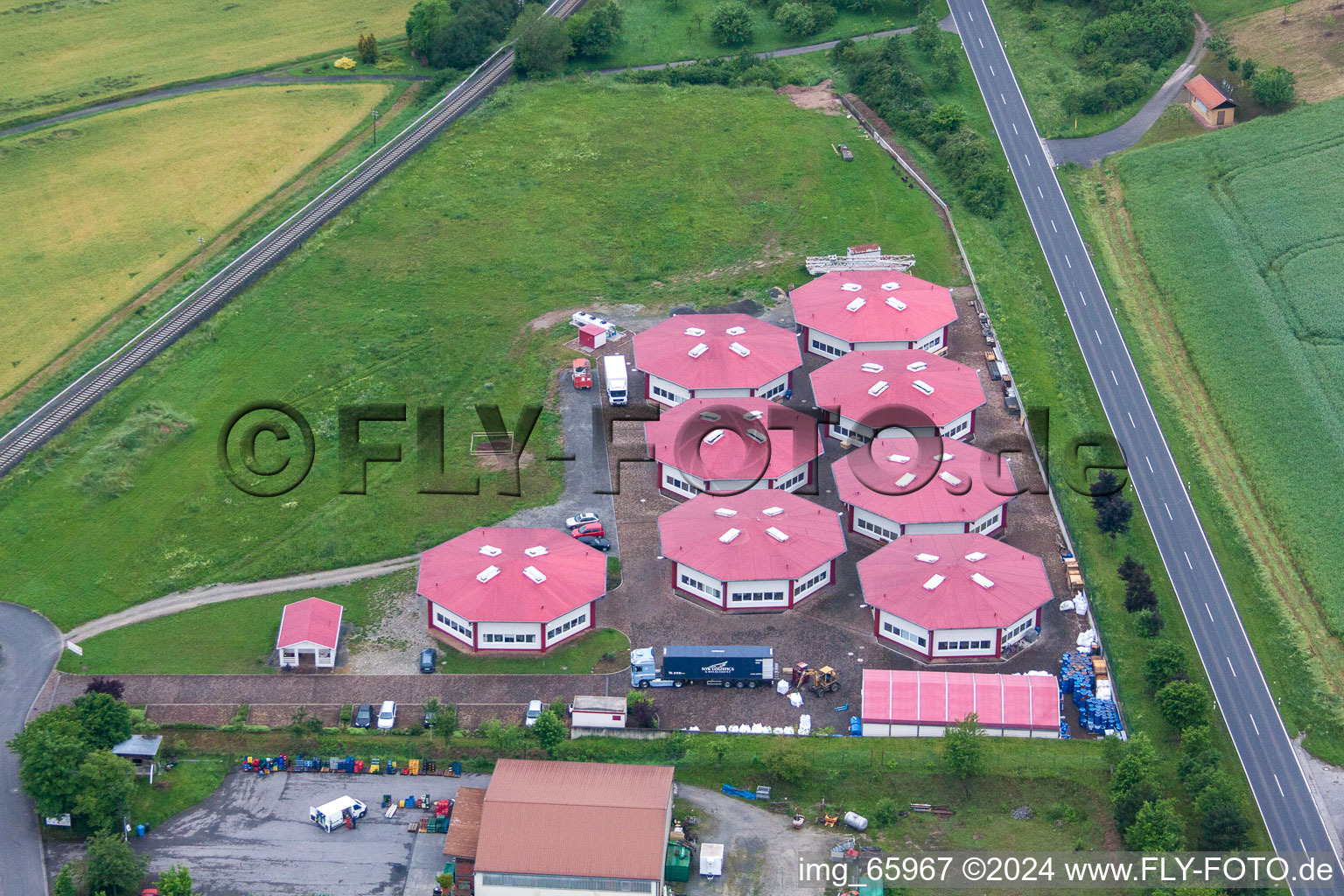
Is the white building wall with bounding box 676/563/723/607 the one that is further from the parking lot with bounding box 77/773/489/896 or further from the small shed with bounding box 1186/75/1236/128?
the small shed with bounding box 1186/75/1236/128

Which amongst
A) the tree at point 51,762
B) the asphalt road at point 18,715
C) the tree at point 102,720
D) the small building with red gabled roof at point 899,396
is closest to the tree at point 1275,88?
the small building with red gabled roof at point 899,396

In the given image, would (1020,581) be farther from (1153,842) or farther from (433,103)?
(433,103)

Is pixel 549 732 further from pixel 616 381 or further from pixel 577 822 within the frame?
pixel 616 381

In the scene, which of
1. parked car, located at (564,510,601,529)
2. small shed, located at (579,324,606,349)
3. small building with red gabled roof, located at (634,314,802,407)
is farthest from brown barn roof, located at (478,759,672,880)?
small shed, located at (579,324,606,349)

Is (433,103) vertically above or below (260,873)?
above

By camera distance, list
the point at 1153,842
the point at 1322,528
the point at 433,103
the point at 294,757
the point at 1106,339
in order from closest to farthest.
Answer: the point at 1153,842 < the point at 294,757 < the point at 1322,528 < the point at 1106,339 < the point at 433,103

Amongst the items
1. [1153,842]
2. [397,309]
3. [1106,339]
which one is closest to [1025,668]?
[1153,842]

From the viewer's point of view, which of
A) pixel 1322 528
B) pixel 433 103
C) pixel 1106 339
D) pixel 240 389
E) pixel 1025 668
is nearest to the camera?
pixel 1025 668
